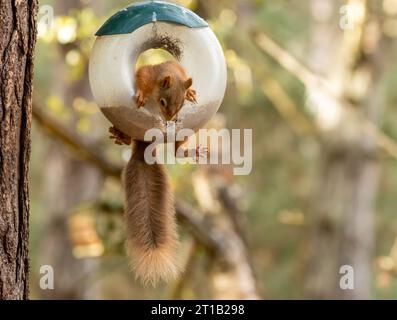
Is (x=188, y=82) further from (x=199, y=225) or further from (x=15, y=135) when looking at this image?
(x=199, y=225)

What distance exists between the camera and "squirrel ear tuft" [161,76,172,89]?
239cm

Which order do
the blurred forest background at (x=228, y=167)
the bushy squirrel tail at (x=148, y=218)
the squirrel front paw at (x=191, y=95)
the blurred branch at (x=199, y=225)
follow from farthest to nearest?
the blurred forest background at (x=228, y=167) < the blurred branch at (x=199, y=225) < the squirrel front paw at (x=191, y=95) < the bushy squirrel tail at (x=148, y=218)

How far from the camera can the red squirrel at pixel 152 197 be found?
2258 mm

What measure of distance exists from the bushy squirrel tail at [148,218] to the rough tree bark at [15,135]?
10.3 inches

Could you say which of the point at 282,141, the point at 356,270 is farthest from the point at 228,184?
the point at 282,141

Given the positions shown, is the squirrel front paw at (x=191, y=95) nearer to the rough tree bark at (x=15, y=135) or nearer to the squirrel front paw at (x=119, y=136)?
the squirrel front paw at (x=119, y=136)

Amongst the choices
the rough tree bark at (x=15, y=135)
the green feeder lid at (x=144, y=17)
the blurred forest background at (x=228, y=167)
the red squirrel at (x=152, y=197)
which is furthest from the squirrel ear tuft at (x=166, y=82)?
the blurred forest background at (x=228, y=167)

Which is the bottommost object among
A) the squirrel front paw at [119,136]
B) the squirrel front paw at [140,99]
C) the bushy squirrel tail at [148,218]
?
the bushy squirrel tail at [148,218]

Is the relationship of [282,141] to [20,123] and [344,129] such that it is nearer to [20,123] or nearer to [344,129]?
[344,129]

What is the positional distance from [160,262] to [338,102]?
15.3 ft

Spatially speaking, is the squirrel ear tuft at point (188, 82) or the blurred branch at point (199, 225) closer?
the squirrel ear tuft at point (188, 82)

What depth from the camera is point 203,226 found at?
17.2 feet

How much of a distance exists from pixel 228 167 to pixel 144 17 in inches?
137
